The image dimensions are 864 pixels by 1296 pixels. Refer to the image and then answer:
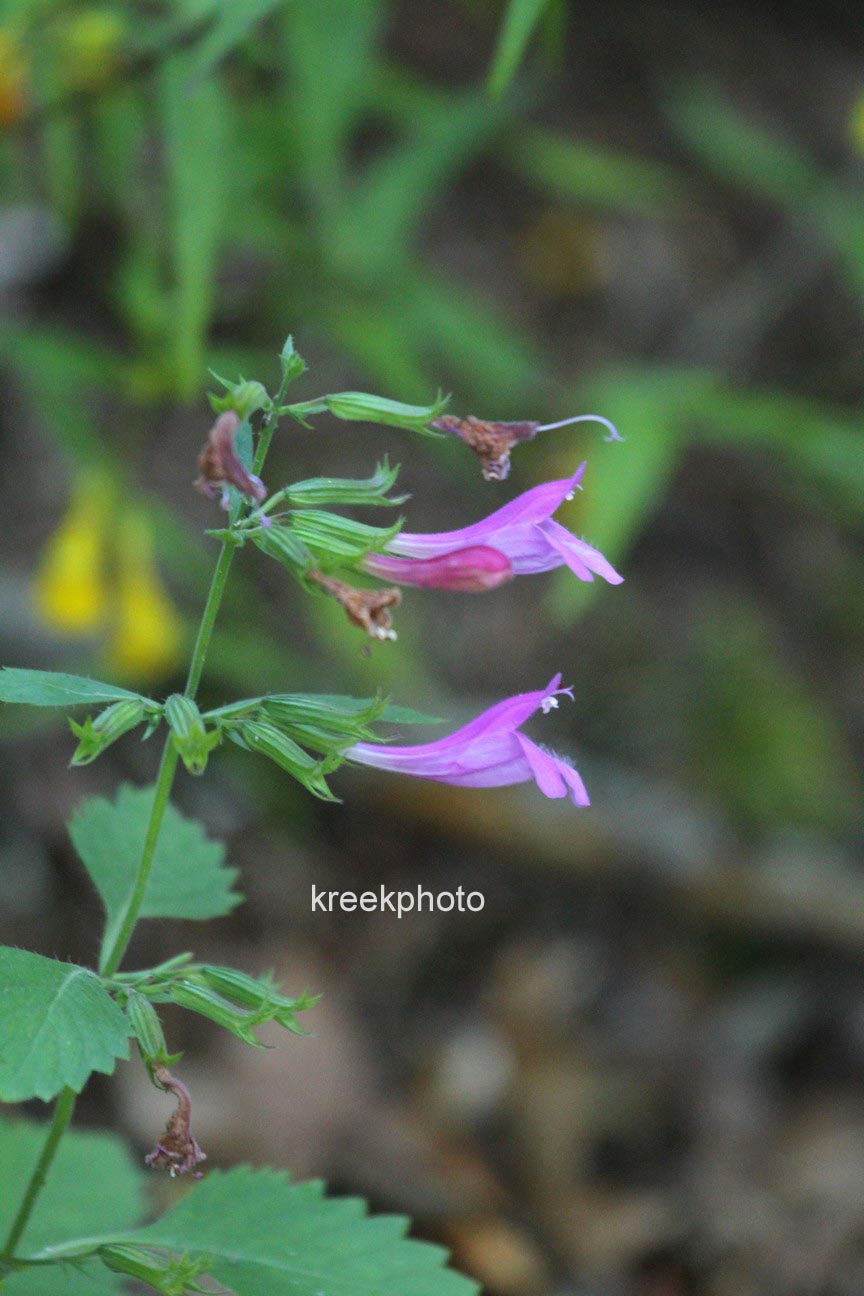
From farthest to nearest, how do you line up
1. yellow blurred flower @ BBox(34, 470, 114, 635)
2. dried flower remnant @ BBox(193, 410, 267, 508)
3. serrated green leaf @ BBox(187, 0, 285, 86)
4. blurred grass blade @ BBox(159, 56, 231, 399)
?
1. yellow blurred flower @ BBox(34, 470, 114, 635)
2. blurred grass blade @ BBox(159, 56, 231, 399)
3. serrated green leaf @ BBox(187, 0, 285, 86)
4. dried flower remnant @ BBox(193, 410, 267, 508)

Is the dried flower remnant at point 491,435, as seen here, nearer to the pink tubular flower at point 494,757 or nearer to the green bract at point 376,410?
the green bract at point 376,410

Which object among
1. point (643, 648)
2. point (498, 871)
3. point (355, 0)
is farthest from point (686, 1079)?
point (355, 0)

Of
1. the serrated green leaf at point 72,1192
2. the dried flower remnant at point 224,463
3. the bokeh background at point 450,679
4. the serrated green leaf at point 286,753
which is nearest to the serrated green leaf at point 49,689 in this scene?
the serrated green leaf at point 286,753

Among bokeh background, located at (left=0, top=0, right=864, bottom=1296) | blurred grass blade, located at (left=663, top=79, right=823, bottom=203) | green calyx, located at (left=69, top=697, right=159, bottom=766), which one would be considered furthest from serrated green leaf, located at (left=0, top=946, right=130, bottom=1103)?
blurred grass blade, located at (left=663, top=79, right=823, bottom=203)

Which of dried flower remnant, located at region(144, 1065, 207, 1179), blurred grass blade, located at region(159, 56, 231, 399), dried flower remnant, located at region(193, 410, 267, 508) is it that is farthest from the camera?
blurred grass blade, located at region(159, 56, 231, 399)

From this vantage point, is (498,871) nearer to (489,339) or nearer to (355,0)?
(489,339)

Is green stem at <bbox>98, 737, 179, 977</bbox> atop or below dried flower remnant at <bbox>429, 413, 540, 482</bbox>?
below

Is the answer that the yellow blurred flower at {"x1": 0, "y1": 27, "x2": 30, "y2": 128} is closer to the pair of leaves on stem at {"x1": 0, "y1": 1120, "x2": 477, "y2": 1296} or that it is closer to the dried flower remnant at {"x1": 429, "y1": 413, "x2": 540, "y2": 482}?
the dried flower remnant at {"x1": 429, "y1": 413, "x2": 540, "y2": 482}

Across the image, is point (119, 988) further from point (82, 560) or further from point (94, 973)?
point (82, 560)

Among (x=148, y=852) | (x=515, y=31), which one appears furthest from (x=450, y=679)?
(x=148, y=852)
